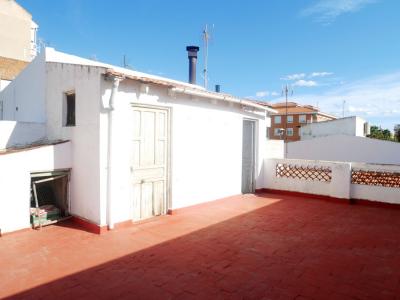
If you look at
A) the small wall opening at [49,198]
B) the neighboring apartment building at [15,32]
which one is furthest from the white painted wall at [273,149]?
the neighboring apartment building at [15,32]

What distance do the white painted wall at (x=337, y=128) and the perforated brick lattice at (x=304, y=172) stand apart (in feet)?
79.8

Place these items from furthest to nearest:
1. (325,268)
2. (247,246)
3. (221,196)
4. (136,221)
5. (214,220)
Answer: (221,196)
(214,220)
(136,221)
(247,246)
(325,268)

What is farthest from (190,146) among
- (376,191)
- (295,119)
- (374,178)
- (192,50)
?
(295,119)

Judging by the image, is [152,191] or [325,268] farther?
[152,191]

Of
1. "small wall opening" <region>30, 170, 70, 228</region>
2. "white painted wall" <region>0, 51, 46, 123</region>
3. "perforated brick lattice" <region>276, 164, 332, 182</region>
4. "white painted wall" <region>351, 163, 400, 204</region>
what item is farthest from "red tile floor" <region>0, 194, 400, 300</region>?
"white painted wall" <region>0, 51, 46, 123</region>

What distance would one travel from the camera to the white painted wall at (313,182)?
949 cm

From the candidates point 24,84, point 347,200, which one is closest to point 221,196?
point 347,200

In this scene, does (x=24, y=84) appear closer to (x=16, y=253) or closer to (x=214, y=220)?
(x=16, y=253)

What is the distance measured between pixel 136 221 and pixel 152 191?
32.5 inches

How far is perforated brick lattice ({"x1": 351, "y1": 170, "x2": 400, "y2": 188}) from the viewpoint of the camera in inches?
362

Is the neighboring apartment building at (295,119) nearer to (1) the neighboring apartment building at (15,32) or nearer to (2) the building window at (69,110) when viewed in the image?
(1) the neighboring apartment building at (15,32)

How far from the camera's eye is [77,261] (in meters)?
4.92

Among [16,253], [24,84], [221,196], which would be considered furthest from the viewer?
[24,84]

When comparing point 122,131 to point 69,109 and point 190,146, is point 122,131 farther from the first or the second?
point 190,146
